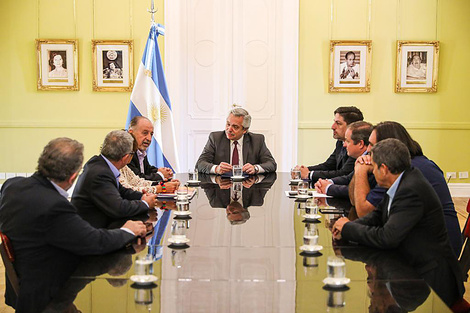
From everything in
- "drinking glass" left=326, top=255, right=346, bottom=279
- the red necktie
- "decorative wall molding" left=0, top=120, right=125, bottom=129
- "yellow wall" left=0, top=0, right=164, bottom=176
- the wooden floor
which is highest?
"yellow wall" left=0, top=0, right=164, bottom=176

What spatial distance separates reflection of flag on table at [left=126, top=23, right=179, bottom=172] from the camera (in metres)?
7.05

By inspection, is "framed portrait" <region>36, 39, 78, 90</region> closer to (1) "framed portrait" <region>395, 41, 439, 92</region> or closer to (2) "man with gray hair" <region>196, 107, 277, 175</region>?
(2) "man with gray hair" <region>196, 107, 277, 175</region>

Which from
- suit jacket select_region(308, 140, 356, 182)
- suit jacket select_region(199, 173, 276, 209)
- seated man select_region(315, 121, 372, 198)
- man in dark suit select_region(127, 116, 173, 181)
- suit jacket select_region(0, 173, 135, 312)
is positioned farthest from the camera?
suit jacket select_region(308, 140, 356, 182)

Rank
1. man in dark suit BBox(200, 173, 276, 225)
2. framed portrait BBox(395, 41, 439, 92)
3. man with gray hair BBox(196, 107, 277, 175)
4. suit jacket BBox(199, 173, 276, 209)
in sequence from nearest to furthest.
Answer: man in dark suit BBox(200, 173, 276, 225), suit jacket BBox(199, 173, 276, 209), man with gray hair BBox(196, 107, 277, 175), framed portrait BBox(395, 41, 439, 92)

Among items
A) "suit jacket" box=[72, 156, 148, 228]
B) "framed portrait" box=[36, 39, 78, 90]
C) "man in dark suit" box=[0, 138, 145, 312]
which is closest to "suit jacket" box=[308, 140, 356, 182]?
"suit jacket" box=[72, 156, 148, 228]

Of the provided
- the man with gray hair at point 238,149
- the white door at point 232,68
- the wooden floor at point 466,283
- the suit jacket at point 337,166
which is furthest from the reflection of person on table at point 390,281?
the white door at point 232,68

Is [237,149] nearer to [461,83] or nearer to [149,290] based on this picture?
[149,290]

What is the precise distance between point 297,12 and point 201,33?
1449 millimetres

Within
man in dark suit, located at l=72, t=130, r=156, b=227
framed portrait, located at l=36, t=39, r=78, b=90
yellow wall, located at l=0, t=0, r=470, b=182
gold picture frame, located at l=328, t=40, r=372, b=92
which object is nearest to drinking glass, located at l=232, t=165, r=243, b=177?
man in dark suit, located at l=72, t=130, r=156, b=227

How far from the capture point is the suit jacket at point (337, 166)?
5195 mm

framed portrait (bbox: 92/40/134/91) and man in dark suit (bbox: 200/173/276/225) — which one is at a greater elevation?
framed portrait (bbox: 92/40/134/91)

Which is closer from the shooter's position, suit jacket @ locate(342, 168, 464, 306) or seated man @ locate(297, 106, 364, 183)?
suit jacket @ locate(342, 168, 464, 306)

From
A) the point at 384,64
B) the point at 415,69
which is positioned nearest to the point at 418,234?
the point at 384,64

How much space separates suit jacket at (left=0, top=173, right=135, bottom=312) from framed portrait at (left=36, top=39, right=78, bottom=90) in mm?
6129
